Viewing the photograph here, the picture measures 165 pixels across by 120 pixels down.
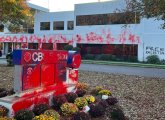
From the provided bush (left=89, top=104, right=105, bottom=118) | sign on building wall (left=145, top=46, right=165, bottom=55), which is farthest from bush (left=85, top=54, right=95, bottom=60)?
bush (left=89, top=104, right=105, bottom=118)

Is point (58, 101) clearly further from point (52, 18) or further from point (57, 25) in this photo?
point (52, 18)

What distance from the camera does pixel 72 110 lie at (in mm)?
7430

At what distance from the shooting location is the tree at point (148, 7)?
12.7 m

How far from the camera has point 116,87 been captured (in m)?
13.0

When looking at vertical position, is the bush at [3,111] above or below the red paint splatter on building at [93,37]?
below

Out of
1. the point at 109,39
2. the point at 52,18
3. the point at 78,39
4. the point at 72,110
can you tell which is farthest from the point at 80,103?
the point at 52,18

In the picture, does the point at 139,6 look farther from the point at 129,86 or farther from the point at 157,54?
the point at 157,54

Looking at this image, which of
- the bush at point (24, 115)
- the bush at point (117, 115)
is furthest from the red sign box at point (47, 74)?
the bush at point (117, 115)

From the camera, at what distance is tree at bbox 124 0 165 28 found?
1270 centimetres

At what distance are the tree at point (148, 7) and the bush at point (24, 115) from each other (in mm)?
7936

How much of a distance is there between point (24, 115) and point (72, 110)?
129 centimetres

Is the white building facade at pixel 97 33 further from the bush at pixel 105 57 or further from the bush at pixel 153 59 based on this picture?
the bush at pixel 105 57

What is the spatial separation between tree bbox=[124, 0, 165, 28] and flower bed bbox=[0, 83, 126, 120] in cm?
528

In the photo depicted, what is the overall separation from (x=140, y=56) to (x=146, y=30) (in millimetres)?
3217
